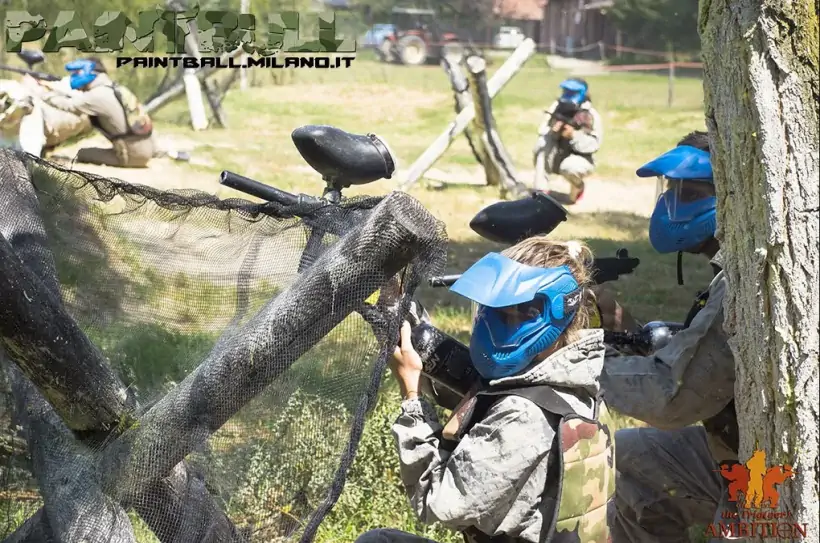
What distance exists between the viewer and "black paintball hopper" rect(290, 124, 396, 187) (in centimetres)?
298

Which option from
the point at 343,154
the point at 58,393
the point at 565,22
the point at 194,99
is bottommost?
the point at 565,22

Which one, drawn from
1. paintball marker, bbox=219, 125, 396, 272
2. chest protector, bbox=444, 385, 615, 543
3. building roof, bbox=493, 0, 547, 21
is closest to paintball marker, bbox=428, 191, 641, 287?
paintball marker, bbox=219, 125, 396, 272

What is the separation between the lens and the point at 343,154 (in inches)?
118

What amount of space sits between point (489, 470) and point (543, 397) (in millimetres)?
273

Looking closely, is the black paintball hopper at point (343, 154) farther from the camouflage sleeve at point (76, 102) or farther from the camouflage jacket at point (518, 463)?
the camouflage sleeve at point (76, 102)

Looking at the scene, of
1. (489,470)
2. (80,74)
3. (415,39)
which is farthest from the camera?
(415,39)

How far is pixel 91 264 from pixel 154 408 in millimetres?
658

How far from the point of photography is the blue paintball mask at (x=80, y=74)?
13.6 m

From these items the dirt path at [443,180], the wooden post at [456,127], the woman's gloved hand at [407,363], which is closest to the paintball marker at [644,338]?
the woman's gloved hand at [407,363]

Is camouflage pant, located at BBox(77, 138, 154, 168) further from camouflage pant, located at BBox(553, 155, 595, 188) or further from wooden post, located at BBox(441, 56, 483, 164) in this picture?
camouflage pant, located at BBox(553, 155, 595, 188)

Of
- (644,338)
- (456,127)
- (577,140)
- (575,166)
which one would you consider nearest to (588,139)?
(577,140)

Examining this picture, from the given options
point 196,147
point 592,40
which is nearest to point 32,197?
point 196,147

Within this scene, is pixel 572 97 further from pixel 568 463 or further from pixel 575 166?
pixel 568 463

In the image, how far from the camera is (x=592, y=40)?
31500 mm
